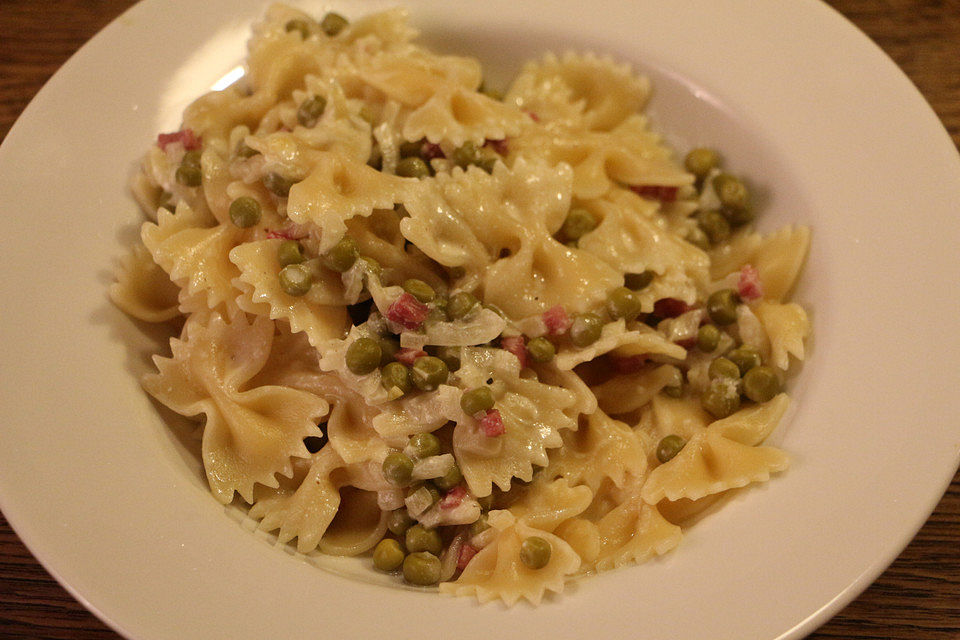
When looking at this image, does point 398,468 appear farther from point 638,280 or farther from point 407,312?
point 638,280

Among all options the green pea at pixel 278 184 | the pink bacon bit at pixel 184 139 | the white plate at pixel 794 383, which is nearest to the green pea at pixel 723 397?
the white plate at pixel 794 383

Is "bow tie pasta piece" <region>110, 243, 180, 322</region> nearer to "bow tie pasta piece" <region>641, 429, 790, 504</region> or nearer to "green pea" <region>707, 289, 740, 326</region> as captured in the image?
"bow tie pasta piece" <region>641, 429, 790, 504</region>

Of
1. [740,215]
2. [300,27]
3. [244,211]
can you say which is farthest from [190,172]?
[740,215]

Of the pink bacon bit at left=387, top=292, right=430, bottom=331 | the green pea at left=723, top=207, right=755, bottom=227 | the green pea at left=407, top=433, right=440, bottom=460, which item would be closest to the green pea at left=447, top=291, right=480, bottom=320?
the pink bacon bit at left=387, top=292, right=430, bottom=331

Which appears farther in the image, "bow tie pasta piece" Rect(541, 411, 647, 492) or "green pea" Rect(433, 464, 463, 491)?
"bow tie pasta piece" Rect(541, 411, 647, 492)

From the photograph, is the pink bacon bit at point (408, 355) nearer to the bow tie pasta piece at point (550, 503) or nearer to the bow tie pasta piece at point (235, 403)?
the bow tie pasta piece at point (235, 403)

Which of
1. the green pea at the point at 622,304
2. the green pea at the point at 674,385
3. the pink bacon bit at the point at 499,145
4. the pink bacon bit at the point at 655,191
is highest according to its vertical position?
the pink bacon bit at the point at 499,145
